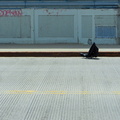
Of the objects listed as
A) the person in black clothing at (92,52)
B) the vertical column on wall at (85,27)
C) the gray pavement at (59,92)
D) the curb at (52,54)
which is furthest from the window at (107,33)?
the gray pavement at (59,92)

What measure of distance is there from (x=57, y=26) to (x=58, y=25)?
0.31 ft

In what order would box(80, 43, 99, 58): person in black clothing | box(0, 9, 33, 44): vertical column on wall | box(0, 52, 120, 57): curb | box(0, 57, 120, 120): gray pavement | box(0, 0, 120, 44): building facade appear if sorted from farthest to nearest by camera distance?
box(0, 9, 33, 44): vertical column on wall < box(0, 0, 120, 44): building facade < box(0, 52, 120, 57): curb < box(80, 43, 99, 58): person in black clothing < box(0, 57, 120, 120): gray pavement

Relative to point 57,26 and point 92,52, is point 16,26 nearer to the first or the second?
point 57,26

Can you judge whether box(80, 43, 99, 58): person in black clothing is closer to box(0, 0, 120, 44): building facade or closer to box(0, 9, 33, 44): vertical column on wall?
box(0, 0, 120, 44): building facade

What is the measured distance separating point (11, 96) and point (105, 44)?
15945mm

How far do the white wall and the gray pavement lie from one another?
33.5 ft

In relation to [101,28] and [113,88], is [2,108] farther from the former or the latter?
[101,28]

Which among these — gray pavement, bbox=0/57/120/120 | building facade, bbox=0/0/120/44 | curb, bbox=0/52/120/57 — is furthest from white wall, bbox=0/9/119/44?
gray pavement, bbox=0/57/120/120

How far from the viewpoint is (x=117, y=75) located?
433 inches

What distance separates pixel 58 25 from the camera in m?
23.4

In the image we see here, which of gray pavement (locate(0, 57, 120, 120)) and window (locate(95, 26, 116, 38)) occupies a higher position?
window (locate(95, 26, 116, 38))

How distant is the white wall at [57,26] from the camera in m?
23.2

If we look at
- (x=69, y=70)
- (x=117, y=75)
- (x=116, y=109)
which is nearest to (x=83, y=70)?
(x=69, y=70)

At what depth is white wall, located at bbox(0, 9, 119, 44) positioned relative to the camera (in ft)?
76.1
